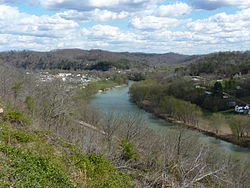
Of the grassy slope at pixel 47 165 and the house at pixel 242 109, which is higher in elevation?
the grassy slope at pixel 47 165

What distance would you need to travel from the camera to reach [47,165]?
19.5 feet

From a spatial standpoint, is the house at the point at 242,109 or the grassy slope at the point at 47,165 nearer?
the grassy slope at the point at 47,165

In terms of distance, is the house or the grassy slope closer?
the grassy slope

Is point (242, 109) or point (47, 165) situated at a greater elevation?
point (47, 165)

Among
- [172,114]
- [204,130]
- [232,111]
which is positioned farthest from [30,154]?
[232,111]

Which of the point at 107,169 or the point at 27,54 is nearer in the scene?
the point at 107,169

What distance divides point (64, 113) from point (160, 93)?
2825 centimetres

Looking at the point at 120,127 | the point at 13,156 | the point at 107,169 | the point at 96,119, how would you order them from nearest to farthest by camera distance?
the point at 13,156 → the point at 107,169 → the point at 120,127 → the point at 96,119

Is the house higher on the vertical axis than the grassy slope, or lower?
lower

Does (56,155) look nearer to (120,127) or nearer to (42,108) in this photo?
(120,127)

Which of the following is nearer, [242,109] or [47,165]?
[47,165]

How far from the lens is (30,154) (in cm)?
630

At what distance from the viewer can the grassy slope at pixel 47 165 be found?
17.1ft

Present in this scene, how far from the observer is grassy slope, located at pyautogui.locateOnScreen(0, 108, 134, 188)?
5.21 meters
